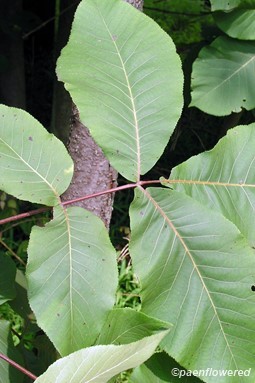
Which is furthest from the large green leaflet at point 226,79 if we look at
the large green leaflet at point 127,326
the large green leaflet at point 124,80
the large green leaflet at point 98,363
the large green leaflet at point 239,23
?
the large green leaflet at point 98,363

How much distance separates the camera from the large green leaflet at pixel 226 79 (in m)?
1.91

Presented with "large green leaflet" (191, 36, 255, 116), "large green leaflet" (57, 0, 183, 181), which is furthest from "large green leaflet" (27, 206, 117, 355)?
"large green leaflet" (191, 36, 255, 116)

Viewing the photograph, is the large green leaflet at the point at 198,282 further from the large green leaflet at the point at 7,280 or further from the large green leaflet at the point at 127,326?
the large green leaflet at the point at 7,280

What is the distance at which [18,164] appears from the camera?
967 millimetres

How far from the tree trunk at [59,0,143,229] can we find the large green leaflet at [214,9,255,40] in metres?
0.65

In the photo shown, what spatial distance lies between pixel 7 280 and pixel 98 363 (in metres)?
0.60

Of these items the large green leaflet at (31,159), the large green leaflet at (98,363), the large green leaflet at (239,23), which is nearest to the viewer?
the large green leaflet at (98,363)

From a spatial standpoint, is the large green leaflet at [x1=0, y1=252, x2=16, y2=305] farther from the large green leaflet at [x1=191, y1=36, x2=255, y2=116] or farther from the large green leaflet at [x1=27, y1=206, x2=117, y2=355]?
the large green leaflet at [x1=191, y1=36, x2=255, y2=116]

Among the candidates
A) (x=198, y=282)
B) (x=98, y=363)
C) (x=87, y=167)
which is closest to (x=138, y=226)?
(x=198, y=282)

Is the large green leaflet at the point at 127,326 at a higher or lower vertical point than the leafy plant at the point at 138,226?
lower

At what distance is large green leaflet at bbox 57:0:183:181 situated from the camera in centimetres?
97

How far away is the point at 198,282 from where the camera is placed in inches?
35.0

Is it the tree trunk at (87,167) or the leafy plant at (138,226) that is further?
the tree trunk at (87,167)

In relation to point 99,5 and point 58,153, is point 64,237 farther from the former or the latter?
point 99,5
